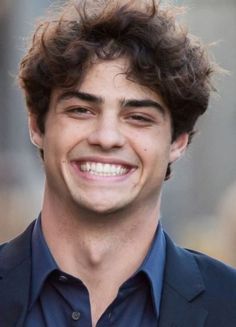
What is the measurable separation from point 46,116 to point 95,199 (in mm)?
394

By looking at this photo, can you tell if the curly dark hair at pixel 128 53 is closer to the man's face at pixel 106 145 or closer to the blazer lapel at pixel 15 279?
the man's face at pixel 106 145

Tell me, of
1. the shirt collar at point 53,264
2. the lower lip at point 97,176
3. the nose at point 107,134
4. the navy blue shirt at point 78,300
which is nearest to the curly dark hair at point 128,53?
the nose at point 107,134

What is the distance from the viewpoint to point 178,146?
358 centimetres

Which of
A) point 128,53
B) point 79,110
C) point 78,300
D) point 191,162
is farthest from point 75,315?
point 191,162

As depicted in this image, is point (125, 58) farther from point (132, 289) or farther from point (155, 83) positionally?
point (132, 289)

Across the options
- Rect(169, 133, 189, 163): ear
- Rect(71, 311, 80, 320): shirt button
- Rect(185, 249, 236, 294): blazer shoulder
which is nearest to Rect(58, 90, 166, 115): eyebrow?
Rect(169, 133, 189, 163): ear

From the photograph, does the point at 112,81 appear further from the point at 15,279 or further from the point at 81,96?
the point at 15,279

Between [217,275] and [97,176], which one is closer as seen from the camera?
[97,176]

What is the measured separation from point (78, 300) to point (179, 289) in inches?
14.1

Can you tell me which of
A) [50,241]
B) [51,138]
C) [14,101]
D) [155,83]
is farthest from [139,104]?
[14,101]

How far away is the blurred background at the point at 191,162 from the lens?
6.17 meters

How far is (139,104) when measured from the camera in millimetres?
3314

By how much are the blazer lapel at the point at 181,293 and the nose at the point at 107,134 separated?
51 cm

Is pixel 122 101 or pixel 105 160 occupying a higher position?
pixel 122 101
